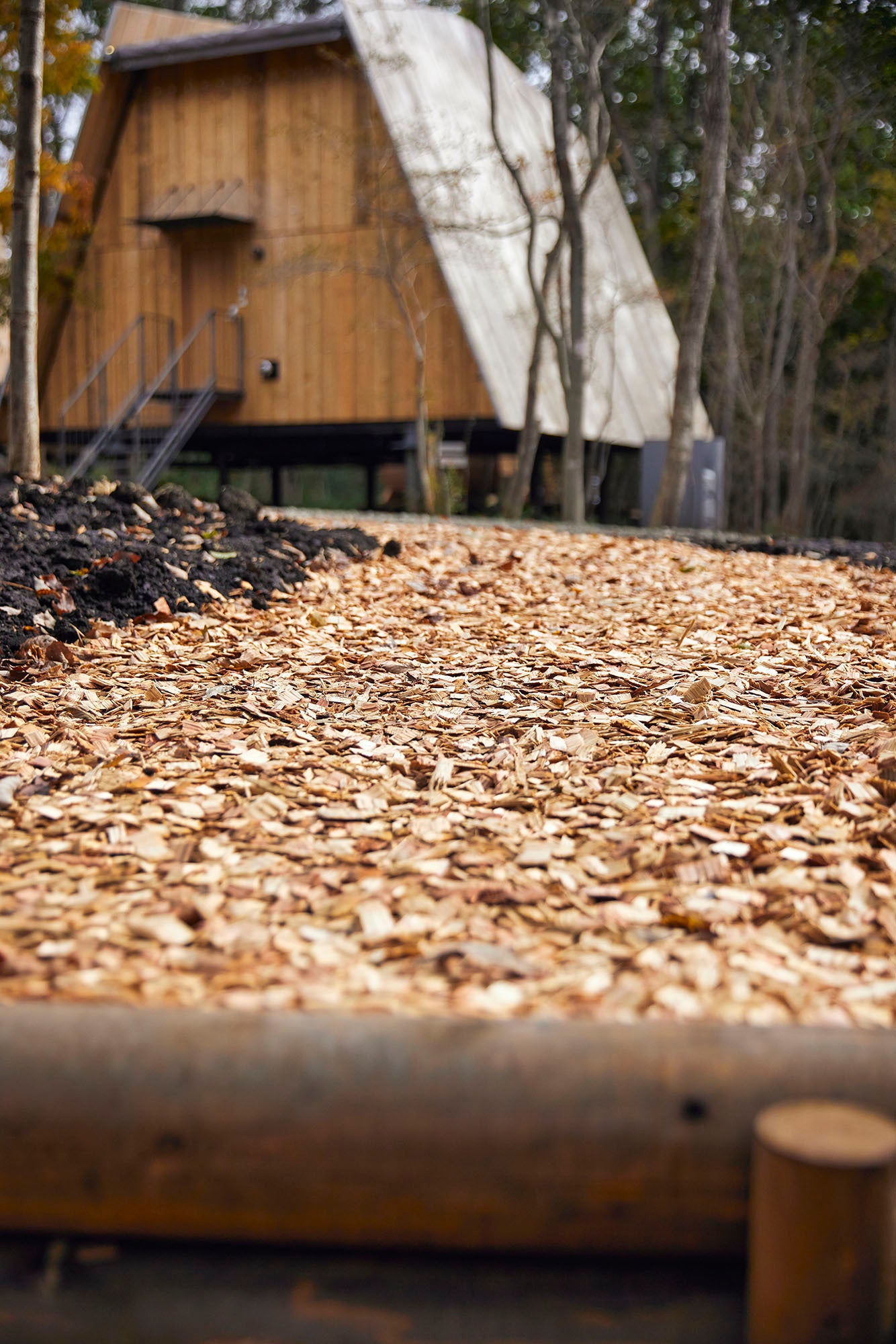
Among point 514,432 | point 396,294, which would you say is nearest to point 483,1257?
point 396,294

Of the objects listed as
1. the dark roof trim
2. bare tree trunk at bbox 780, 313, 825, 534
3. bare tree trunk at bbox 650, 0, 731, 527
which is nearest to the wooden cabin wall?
the dark roof trim

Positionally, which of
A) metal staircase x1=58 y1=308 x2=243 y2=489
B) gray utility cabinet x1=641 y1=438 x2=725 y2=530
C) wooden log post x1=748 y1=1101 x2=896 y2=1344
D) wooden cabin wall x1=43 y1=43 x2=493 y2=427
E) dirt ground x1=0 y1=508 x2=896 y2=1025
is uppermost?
wooden cabin wall x1=43 y1=43 x2=493 y2=427

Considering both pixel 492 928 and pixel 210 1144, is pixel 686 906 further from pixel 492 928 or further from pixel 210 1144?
pixel 210 1144

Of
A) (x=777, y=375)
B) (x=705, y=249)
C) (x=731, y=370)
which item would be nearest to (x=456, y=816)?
(x=705, y=249)

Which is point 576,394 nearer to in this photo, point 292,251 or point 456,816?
point 292,251

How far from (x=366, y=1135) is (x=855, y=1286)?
0.71 m

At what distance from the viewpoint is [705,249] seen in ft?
40.4

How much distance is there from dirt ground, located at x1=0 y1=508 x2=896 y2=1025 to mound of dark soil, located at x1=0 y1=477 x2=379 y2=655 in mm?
223

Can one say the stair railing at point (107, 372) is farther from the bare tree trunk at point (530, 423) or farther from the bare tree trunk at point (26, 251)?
the bare tree trunk at point (26, 251)

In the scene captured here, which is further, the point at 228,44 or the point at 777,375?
the point at 777,375

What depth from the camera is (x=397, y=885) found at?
2744 mm

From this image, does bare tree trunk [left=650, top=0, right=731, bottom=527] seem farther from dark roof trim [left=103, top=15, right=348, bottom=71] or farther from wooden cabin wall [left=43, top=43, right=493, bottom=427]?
dark roof trim [left=103, top=15, right=348, bottom=71]

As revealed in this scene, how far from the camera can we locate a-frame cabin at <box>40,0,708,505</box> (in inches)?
588

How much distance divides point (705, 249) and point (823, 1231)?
1196cm
